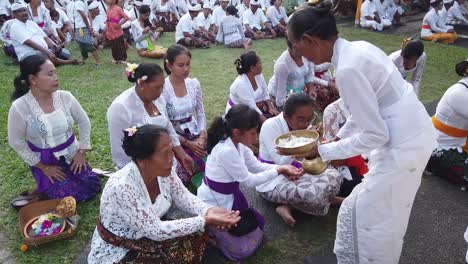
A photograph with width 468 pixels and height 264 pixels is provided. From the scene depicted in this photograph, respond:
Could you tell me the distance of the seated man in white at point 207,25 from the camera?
11070mm

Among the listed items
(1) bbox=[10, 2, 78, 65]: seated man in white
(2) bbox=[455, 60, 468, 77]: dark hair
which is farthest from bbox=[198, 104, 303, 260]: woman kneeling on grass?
(1) bbox=[10, 2, 78, 65]: seated man in white

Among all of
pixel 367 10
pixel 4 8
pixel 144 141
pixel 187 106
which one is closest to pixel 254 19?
pixel 367 10

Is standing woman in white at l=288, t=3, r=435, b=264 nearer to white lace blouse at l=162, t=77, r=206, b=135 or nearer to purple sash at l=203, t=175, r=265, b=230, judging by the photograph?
→ purple sash at l=203, t=175, r=265, b=230

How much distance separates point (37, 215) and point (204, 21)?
9.14m

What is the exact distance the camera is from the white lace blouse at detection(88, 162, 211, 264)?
7.41ft

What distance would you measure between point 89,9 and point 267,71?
563 cm

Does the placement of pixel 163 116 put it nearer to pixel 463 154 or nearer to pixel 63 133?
pixel 63 133

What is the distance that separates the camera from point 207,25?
37.6ft

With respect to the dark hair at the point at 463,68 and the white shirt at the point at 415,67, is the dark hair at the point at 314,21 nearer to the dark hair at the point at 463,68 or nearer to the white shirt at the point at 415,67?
the dark hair at the point at 463,68

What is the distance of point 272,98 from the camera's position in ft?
17.8

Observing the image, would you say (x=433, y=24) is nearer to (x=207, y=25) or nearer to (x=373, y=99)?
(x=207, y=25)

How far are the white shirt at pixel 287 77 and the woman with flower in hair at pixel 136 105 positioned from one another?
200 centimetres

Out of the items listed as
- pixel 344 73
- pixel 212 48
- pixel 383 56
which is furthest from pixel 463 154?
pixel 212 48

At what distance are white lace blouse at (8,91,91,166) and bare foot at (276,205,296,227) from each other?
203 cm
